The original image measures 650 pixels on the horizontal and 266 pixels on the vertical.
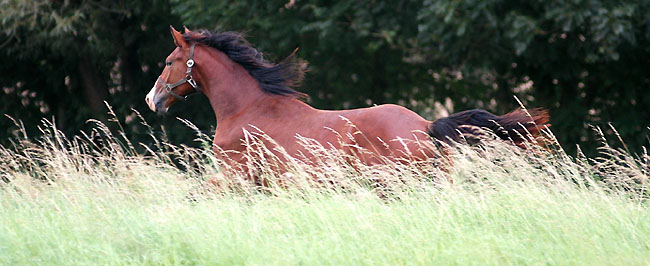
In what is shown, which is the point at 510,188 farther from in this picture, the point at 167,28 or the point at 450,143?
the point at 167,28

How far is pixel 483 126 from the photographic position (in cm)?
590

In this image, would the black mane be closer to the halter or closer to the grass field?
the halter

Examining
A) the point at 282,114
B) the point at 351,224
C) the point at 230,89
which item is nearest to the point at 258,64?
the point at 230,89

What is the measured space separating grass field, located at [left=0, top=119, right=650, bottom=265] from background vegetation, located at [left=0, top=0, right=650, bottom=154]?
521 cm

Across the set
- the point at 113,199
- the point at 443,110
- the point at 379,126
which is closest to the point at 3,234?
the point at 113,199

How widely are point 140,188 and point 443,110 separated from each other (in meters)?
9.77

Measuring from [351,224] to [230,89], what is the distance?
2550mm

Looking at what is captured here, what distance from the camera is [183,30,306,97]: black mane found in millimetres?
6859

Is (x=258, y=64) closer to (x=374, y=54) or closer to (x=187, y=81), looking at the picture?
(x=187, y=81)

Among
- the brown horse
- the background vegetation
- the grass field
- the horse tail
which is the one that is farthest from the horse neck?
the background vegetation

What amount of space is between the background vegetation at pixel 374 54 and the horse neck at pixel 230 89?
4061 millimetres

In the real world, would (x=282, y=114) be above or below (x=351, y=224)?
above

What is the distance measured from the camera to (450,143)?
19.0 ft

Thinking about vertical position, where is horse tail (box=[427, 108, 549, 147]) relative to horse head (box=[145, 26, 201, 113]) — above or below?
below
